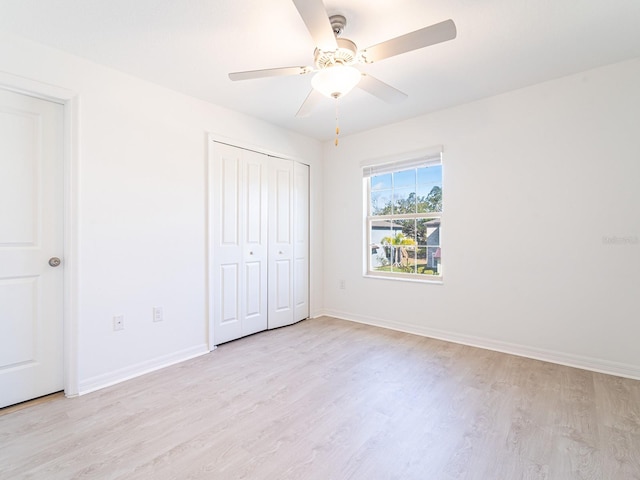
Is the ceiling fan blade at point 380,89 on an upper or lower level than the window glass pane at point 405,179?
upper

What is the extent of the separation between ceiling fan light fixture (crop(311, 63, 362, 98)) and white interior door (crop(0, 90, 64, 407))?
194cm

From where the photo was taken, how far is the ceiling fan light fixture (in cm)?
176

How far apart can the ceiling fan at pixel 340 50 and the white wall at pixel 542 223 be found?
4.95 ft

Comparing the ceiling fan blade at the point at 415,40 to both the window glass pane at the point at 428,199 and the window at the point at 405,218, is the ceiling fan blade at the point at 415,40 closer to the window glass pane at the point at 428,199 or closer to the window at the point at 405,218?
the window at the point at 405,218

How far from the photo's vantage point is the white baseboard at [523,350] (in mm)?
2420

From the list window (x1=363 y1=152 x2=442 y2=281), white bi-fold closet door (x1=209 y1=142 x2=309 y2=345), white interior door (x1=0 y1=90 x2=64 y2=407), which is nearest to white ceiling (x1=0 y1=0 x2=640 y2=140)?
white interior door (x1=0 y1=90 x2=64 y2=407)

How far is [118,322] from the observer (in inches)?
95.0

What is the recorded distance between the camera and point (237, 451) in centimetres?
160

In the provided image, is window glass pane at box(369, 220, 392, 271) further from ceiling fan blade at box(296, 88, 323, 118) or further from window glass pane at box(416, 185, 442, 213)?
ceiling fan blade at box(296, 88, 323, 118)

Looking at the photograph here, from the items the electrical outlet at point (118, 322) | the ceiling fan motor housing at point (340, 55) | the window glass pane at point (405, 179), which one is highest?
the ceiling fan motor housing at point (340, 55)

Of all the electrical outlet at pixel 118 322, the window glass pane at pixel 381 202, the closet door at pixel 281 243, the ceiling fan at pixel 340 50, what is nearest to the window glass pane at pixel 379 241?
the window glass pane at pixel 381 202

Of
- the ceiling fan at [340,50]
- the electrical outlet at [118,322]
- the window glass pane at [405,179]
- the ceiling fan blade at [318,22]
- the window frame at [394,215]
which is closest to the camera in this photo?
the ceiling fan blade at [318,22]

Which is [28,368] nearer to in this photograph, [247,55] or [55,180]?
[55,180]

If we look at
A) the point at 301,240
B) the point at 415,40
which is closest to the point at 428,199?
the point at 301,240
